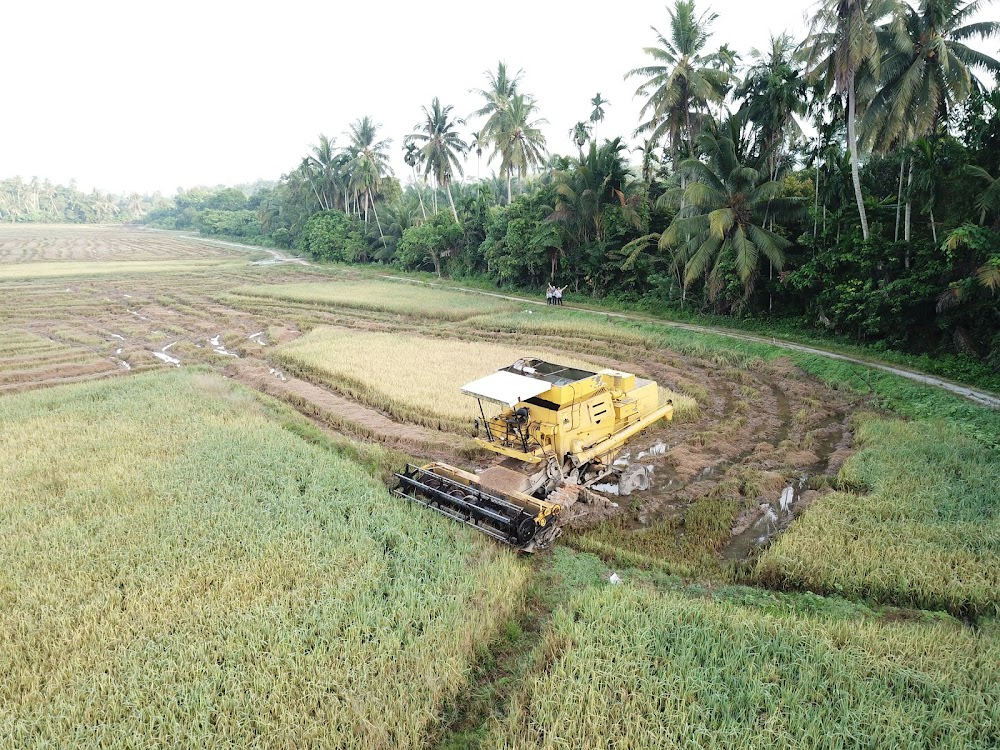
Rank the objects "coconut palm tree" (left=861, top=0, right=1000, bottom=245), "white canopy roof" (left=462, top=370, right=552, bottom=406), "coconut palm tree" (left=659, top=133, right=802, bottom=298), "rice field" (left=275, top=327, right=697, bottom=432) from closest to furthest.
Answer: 1. "white canopy roof" (left=462, top=370, right=552, bottom=406)
2. "rice field" (left=275, top=327, right=697, bottom=432)
3. "coconut palm tree" (left=861, top=0, right=1000, bottom=245)
4. "coconut palm tree" (left=659, top=133, right=802, bottom=298)

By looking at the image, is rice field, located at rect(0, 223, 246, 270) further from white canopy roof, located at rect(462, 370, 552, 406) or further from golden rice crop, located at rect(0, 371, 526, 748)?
white canopy roof, located at rect(462, 370, 552, 406)

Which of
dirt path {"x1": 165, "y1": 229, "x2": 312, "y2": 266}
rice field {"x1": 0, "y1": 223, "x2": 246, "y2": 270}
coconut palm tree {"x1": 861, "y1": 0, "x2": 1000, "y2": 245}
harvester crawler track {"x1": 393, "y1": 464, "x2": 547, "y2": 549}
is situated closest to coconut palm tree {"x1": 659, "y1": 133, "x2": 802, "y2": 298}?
coconut palm tree {"x1": 861, "y1": 0, "x2": 1000, "y2": 245}

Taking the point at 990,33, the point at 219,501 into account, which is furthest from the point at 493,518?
the point at 990,33

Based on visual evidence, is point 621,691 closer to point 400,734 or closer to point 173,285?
point 400,734

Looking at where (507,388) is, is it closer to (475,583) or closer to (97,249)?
(475,583)

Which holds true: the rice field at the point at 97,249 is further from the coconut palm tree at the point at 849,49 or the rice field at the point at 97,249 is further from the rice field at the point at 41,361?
the coconut palm tree at the point at 849,49

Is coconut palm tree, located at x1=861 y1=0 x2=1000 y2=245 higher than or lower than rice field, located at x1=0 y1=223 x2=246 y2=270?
higher

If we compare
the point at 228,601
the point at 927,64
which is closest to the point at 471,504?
the point at 228,601

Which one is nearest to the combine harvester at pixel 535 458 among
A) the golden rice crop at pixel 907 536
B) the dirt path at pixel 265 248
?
the golden rice crop at pixel 907 536
